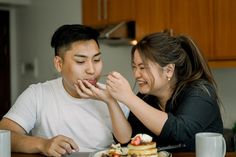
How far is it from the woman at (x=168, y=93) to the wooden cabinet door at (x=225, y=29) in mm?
910

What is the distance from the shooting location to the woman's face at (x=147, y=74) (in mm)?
1687

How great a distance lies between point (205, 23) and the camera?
275cm

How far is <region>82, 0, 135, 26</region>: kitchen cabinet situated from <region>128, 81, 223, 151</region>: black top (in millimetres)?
1768

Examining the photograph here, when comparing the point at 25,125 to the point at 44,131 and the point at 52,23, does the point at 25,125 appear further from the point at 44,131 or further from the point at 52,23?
the point at 52,23

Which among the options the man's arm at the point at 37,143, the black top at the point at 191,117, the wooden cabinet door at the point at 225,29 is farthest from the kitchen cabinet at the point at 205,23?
the man's arm at the point at 37,143

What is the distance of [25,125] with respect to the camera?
1.82 metres

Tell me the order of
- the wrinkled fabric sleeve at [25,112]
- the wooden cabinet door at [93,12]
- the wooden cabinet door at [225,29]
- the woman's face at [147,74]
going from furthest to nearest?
the wooden cabinet door at [93,12], the wooden cabinet door at [225,29], the wrinkled fabric sleeve at [25,112], the woman's face at [147,74]

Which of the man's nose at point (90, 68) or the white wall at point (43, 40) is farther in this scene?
the white wall at point (43, 40)

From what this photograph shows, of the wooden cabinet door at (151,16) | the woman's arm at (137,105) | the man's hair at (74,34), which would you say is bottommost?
the woman's arm at (137,105)

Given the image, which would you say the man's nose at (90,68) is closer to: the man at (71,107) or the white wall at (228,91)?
the man at (71,107)

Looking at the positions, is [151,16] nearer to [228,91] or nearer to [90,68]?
[228,91]

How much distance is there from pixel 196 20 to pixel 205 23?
0.25 feet

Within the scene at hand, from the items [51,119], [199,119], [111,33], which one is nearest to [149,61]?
[199,119]

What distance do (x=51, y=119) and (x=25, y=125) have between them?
118 millimetres
